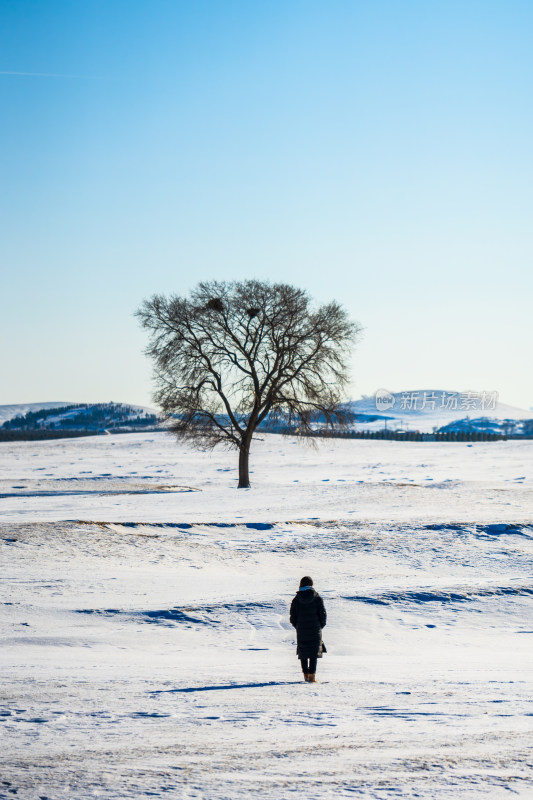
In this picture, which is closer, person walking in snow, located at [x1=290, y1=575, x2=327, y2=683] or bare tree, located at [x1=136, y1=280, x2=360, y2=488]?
person walking in snow, located at [x1=290, y1=575, x2=327, y2=683]

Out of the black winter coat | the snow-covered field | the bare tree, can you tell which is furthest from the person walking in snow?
the bare tree

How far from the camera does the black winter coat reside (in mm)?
9453

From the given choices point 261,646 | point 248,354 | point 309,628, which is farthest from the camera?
point 248,354

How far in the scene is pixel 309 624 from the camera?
9.45 m

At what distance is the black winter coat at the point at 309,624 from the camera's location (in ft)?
31.0

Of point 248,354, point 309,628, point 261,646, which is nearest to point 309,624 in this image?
point 309,628

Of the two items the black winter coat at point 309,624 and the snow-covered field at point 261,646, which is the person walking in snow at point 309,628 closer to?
the black winter coat at point 309,624

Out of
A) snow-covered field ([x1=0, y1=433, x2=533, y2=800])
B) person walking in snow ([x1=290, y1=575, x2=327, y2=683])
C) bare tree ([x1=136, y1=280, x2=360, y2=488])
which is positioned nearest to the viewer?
snow-covered field ([x1=0, y1=433, x2=533, y2=800])

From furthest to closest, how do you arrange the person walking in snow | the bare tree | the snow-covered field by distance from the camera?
the bare tree < the person walking in snow < the snow-covered field

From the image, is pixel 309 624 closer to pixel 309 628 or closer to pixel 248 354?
pixel 309 628

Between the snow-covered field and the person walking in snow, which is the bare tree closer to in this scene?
the snow-covered field

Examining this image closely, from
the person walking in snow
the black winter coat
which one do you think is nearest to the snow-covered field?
the person walking in snow

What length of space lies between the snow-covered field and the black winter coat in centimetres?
43

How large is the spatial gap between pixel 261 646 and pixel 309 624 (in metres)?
3.07
